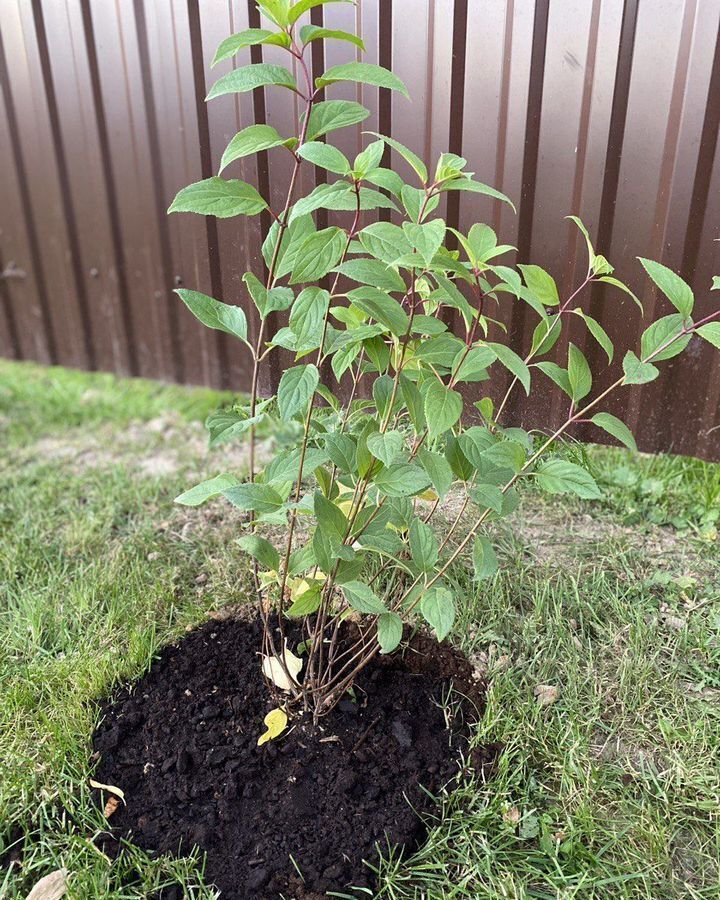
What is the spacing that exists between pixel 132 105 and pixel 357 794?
277 centimetres

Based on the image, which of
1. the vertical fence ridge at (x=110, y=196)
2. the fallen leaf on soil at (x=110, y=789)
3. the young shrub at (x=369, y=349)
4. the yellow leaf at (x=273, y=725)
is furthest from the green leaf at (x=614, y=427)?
the vertical fence ridge at (x=110, y=196)

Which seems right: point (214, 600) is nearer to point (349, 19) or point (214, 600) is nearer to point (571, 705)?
point (571, 705)

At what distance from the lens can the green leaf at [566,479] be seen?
1.51m

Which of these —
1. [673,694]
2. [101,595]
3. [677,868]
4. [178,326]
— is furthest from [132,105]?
[677,868]

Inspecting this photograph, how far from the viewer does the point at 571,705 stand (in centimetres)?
187

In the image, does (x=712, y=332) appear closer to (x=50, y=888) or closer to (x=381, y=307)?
(x=381, y=307)

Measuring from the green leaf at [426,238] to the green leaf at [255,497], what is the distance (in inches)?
24.2

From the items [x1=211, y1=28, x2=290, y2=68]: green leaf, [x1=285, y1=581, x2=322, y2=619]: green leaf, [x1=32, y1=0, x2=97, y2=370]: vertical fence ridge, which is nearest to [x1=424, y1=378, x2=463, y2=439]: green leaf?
[x1=285, y1=581, x2=322, y2=619]: green leaf

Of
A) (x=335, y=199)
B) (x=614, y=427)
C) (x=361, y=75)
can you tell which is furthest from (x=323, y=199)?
(x=614, y=427)

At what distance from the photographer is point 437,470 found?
4.77 feet

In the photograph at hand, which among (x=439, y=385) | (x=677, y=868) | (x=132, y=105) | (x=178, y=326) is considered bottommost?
(x=677, y=868)

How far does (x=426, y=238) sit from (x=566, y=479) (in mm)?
635

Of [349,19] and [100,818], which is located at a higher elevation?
[349,19]

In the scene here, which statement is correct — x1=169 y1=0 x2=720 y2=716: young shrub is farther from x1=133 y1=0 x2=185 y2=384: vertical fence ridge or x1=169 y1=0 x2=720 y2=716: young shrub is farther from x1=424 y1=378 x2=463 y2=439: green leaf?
x1=133 y1=0 x2=185 y2=384: vertical fence ridge
